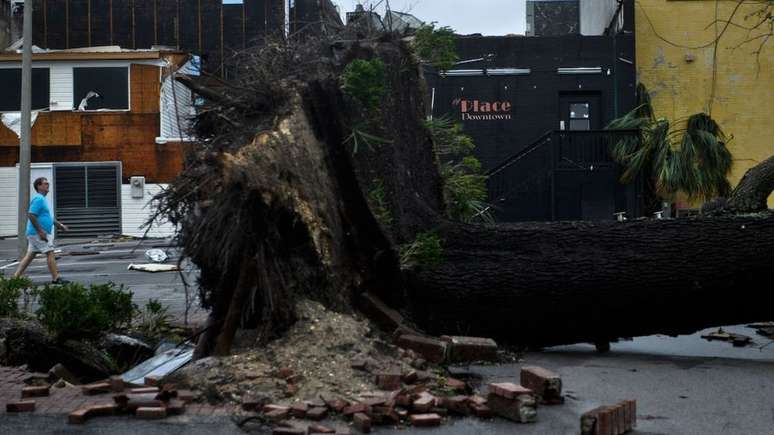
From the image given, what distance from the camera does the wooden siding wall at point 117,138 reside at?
3047cm

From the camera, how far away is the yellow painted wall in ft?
82.1

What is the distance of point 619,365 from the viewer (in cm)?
798

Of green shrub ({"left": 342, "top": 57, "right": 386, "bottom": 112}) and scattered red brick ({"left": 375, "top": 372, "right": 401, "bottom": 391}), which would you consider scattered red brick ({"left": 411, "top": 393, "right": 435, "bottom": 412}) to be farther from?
green shrub ({"left": 342, "top": 57, "right": 386, "bottom": 112})

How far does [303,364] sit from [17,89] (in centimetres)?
2710

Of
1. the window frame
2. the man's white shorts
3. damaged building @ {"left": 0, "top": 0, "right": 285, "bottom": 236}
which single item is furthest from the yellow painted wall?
the man's white shorts

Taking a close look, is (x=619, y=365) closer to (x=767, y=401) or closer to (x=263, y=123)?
(x=767, y=401)

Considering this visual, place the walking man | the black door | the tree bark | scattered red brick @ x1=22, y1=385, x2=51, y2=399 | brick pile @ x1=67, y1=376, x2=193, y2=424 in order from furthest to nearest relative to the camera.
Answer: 1. the black door
2. the walking man
3. the tree bark
4. scattered red brick @ x1=22, y1=385, x2=51, y2=399
5. brick pile @ x1=67, y1=376, x2=193, y2=424

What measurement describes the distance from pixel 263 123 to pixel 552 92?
18.1 metres

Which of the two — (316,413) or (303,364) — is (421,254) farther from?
(316,413)

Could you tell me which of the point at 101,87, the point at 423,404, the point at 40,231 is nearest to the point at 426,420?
the point at 423,404

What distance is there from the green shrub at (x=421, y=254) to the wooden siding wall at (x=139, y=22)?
31145 mm

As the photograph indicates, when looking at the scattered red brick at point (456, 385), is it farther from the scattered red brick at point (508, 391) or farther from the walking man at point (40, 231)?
the walking man at point (40, 231)

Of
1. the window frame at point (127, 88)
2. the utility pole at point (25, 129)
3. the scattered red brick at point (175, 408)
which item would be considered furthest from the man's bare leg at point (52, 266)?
the window frame at point (127, 88)

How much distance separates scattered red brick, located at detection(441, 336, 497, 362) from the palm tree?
14.4 m
